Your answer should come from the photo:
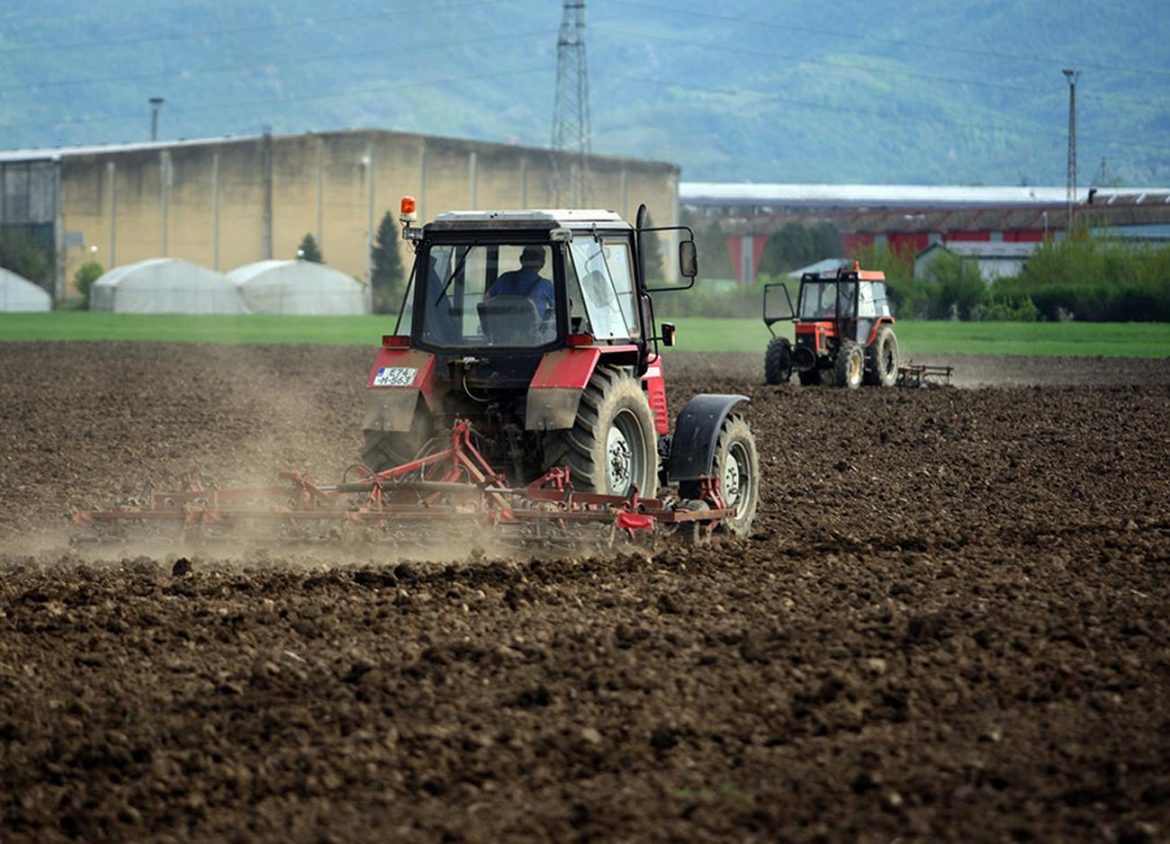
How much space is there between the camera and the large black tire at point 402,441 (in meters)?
11.9

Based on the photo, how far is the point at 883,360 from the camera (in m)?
30.2

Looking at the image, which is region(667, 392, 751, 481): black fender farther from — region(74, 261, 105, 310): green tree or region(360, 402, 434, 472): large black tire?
region(74, 261, 105, 310): green tree

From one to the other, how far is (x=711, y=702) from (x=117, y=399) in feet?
64.1

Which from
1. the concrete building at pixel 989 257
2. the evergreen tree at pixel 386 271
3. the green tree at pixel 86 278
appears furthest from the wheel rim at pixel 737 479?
the green tree at pixel 86 278

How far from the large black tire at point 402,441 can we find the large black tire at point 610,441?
90 cm

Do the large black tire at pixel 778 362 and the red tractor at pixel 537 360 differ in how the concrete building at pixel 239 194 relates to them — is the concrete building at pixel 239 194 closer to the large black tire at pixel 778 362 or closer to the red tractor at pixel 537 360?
the large black tire at pixel 778 362

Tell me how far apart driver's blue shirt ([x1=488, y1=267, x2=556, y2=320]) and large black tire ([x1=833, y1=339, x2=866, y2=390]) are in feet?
57.2

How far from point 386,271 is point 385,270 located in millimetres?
66

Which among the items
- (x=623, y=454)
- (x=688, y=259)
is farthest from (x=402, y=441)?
(x=688, y=259)

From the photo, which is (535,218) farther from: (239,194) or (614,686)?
(239,194)

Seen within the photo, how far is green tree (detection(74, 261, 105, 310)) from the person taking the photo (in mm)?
79938

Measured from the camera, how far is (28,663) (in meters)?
8.40

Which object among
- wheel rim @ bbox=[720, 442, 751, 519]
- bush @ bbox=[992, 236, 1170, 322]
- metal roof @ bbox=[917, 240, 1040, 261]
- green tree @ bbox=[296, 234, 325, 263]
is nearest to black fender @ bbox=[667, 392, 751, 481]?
wheel rim @ bbox=[720, 442, 751, 519]

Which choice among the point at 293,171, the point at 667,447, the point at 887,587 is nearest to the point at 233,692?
the point at 887,587
